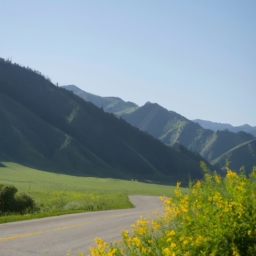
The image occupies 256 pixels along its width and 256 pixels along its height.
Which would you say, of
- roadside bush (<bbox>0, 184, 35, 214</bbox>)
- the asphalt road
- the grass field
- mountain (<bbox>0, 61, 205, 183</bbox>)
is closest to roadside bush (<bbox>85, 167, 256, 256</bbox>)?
the asphalt road

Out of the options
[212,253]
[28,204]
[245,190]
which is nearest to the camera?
[212,253]

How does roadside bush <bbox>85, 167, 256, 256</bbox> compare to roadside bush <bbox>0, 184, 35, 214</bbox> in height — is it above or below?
above

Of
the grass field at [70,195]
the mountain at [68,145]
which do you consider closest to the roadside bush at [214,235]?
the grass field at [70,195]

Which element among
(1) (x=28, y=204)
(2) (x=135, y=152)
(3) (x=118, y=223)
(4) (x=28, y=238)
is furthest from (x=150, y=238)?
(2) (x=135, y=152)

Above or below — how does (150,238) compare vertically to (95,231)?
above

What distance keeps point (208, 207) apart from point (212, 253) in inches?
33.8

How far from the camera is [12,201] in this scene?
2552 cm

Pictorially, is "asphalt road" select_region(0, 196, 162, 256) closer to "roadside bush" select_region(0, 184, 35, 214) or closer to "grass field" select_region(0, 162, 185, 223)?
"grass field" select_region(0, 162, 185, 223)

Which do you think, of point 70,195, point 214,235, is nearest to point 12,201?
point 214,235

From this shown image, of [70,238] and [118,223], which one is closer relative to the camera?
[70,238]

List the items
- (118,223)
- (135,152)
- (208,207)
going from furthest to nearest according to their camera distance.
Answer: (135,152)
(118,223)
(208,207)

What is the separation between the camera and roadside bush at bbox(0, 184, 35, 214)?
25.0m

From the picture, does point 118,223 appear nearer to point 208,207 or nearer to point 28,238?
point 28,238

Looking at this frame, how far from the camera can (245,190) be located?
623cm
